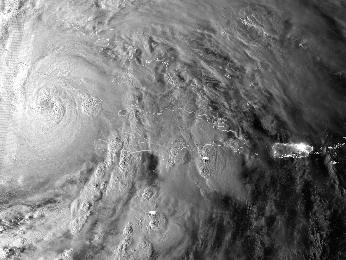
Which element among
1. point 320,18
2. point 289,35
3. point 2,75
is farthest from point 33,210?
point 320,18

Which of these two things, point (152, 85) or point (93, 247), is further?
point (152, 85)

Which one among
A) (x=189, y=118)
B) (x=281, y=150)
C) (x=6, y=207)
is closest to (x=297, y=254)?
(x=281, y=150)

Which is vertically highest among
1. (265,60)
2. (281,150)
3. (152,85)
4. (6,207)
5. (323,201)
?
(265,60)

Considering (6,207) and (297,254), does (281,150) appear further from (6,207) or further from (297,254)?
(6,207)

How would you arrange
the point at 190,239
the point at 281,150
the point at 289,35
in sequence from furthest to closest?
the point at 289,35, the point at 281,150, the point at 190,239

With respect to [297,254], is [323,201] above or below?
above

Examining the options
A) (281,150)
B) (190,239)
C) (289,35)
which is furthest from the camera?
(289,35)

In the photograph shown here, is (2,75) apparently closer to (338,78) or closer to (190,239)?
(190,239)
